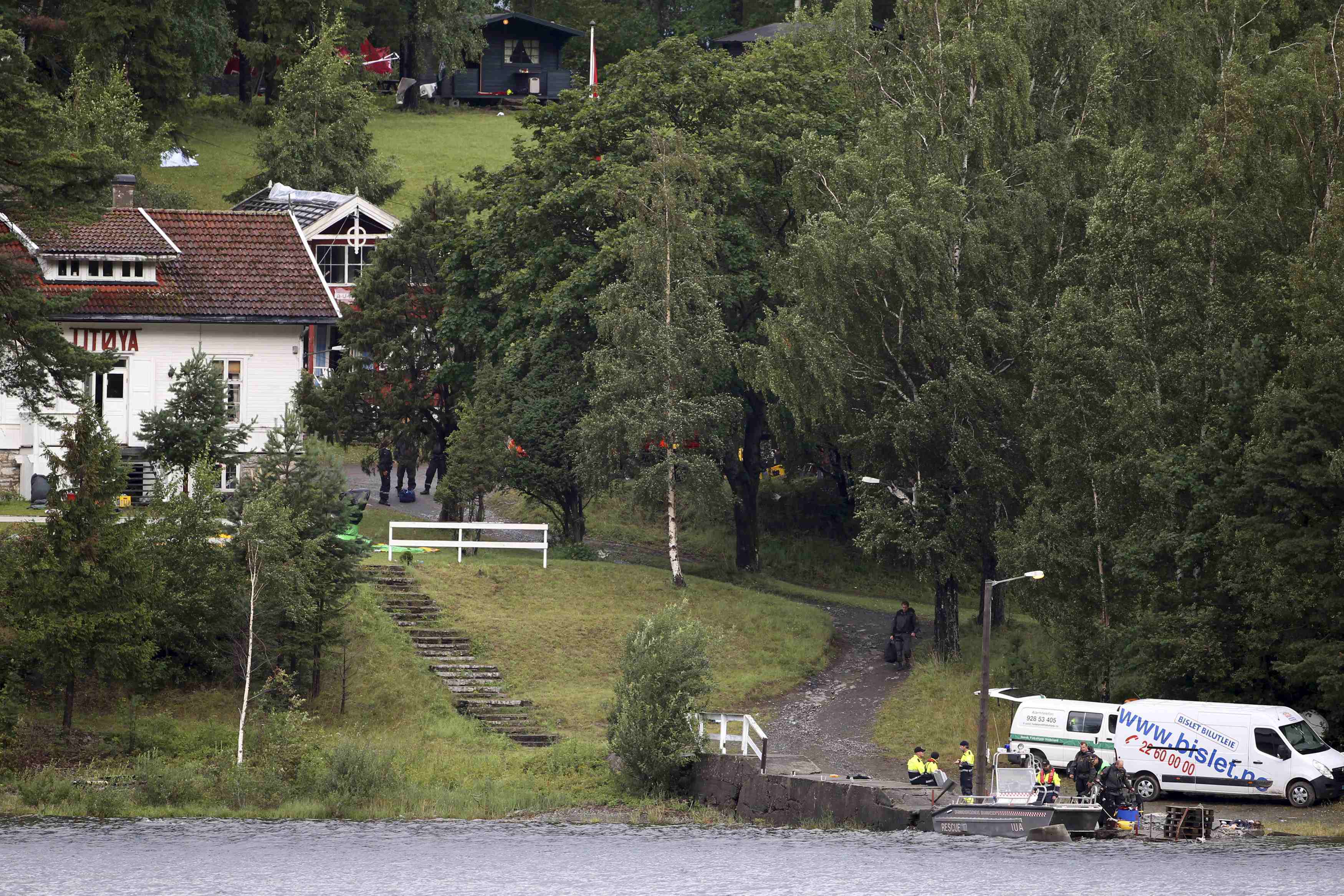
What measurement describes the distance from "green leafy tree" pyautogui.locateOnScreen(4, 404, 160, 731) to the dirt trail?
14.4 meters

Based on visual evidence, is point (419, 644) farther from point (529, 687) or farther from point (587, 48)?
point (587, 48)

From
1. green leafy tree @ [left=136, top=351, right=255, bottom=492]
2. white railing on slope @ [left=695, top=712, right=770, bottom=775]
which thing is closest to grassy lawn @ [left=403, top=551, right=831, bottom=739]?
white railing on slope @ [left=695, top=712, right=770, bottom=775]

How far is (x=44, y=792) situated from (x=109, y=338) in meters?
22.6

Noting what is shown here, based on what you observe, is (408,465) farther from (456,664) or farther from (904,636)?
(904,636)

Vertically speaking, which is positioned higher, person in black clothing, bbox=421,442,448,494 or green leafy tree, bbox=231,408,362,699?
person in black clothing, bbox=421,442,448,494

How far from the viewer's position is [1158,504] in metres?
44.7

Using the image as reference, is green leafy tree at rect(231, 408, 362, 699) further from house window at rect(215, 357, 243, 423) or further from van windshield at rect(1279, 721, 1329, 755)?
van windshield at rect(1279, 721, 1329, 755)

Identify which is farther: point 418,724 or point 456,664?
point 456,664

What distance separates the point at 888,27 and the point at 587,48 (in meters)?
79.7

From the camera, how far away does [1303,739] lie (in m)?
39.7

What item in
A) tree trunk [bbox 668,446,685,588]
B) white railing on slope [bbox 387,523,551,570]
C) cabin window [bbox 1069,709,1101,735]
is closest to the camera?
cabin window [bbox 1069,709,1101,735]

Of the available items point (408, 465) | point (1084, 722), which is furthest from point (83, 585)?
point (408, 465)

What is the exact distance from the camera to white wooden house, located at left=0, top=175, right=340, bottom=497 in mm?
56594

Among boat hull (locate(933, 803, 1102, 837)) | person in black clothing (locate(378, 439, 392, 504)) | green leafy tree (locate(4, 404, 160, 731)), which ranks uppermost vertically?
person in black clothing (locate(378, 439, 392, 504))
